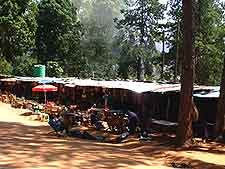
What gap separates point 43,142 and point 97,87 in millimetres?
11275

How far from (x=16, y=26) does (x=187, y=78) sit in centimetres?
2245

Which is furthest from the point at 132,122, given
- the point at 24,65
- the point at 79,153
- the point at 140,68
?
the point at 24,65

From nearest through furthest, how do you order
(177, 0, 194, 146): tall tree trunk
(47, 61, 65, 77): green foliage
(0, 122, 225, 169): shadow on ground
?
(0, 122, 225, 169): shadow on ground → (177, 0, 194, 146): tall tree trunk → (47, 61, 65, 77): green foliage

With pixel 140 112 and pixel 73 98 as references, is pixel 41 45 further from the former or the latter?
pixel 140 112

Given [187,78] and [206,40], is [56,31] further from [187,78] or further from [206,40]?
[187,78]

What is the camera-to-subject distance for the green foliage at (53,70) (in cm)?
4128

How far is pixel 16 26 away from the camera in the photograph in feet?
115

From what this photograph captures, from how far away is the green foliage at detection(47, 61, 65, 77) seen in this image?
4128 centimetres

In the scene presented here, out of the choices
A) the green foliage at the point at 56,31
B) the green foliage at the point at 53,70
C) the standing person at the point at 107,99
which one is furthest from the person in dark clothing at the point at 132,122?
the green foliage at the point at 56,31

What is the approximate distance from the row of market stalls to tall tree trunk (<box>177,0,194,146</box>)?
83.9 inches

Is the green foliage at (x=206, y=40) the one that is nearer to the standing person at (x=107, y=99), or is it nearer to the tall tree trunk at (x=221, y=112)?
the standing person at (x=107, y=99)

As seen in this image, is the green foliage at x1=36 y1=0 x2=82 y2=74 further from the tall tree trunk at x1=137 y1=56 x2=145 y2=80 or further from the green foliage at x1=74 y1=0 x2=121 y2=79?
the tall tree trunk at x1=137 y1=56 x2=145 y2=80

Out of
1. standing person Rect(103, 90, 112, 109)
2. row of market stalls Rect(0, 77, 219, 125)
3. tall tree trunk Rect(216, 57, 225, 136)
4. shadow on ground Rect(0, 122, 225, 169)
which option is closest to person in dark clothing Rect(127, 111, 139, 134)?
row of market stalls Rect(0, 77, 219, 125)

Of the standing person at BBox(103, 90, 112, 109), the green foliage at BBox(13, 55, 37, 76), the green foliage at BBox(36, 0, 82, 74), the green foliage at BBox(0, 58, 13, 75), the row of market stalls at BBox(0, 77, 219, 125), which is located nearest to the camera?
the row of market stalls at BBox(0, 77, 219, 125)
